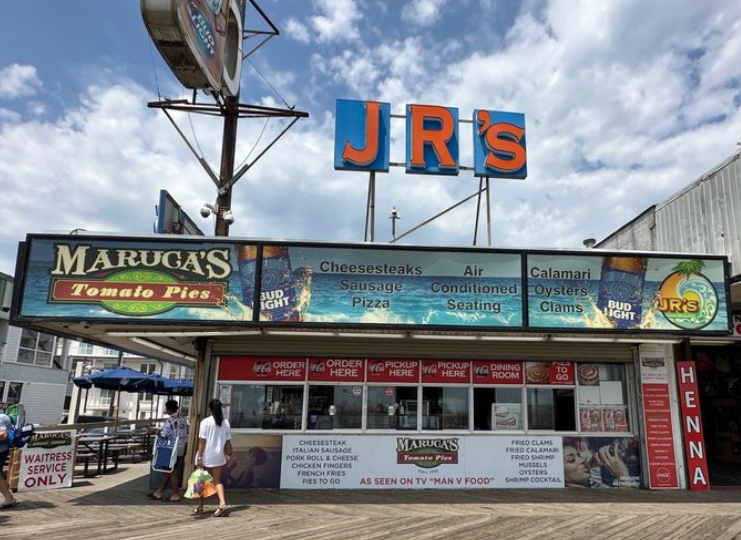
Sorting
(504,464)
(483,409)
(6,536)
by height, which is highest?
(483,409)

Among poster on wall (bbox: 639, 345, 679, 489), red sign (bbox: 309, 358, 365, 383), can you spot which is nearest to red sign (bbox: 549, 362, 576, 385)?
poster on wall (bbox: 639, 345, 679, 489)

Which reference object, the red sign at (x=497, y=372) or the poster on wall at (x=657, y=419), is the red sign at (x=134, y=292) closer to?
the red sign at (x=497, y=372)

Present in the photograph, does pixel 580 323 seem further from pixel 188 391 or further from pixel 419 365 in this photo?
pixel 188 391

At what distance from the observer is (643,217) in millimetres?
15016

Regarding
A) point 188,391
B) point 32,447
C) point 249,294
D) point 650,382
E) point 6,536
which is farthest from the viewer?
point 188,391

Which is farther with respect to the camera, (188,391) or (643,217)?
(188,391)

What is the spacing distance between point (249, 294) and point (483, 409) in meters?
4.83

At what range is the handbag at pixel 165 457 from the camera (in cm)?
879

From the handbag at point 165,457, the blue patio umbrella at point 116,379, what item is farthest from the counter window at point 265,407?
the blue patio umbrella at point 116,379

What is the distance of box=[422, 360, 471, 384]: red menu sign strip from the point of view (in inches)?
400

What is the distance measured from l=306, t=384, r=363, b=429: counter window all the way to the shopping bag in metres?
2.43

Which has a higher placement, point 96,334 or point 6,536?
point 96,334

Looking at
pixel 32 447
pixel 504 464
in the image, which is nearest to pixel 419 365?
pixel 504 464

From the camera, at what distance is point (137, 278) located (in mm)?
8492
